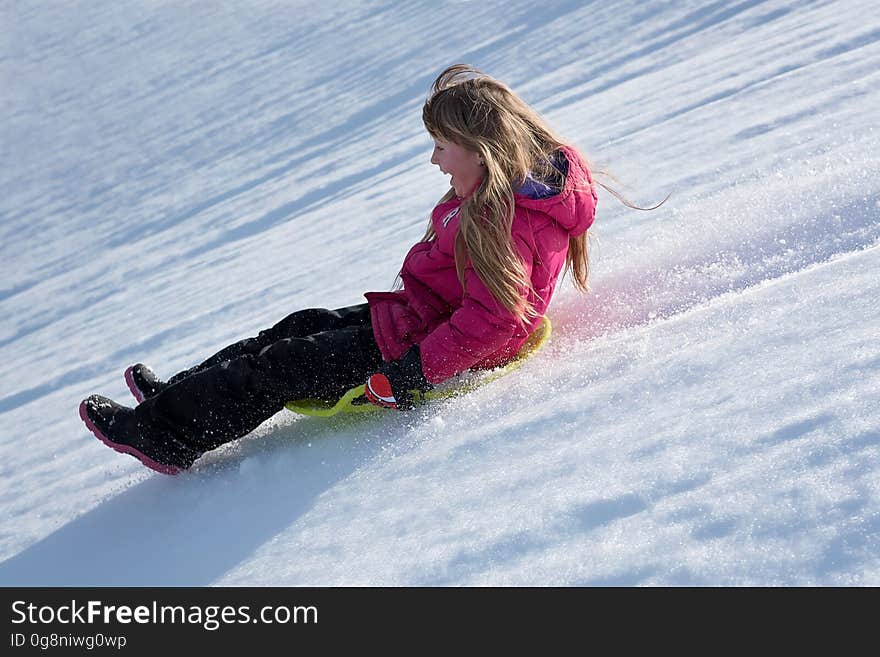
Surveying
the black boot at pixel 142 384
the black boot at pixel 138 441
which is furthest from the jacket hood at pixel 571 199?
the black boot at pixel 142 384

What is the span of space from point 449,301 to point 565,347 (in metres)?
0.37

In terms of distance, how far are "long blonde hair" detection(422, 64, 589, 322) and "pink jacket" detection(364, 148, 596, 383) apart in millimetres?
41

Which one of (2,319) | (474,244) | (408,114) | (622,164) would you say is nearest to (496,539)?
(474,244)

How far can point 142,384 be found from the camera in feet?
10.0

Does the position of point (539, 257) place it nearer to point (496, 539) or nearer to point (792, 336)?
point (792, 336)

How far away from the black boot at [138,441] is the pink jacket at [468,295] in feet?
2.12

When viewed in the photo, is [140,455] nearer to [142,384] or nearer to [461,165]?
[142,384]

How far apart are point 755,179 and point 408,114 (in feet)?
17.2

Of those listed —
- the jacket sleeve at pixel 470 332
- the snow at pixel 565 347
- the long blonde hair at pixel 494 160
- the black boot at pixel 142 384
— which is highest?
A: the long blonde hair at pixel 494 160

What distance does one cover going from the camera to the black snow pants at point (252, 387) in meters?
2.66

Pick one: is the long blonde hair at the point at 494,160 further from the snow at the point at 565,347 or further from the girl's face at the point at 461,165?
the snow at the point at 565,347

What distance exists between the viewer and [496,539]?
6.25 ft

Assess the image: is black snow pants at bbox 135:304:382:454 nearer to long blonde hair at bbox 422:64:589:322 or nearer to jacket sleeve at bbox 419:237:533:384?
jacket sleeve at bbox 419:237:533:384
